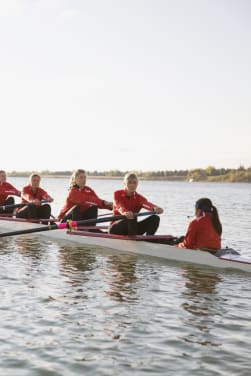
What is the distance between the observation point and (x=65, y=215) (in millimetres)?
16734

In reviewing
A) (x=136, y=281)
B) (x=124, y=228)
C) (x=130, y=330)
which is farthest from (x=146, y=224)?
(x=130, y=330)

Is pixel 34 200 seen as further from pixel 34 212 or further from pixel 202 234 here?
pixel 202 234

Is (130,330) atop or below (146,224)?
below

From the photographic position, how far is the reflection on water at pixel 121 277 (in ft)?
32.4

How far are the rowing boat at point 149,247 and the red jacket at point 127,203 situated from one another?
2.57 ft

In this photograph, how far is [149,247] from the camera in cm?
1382

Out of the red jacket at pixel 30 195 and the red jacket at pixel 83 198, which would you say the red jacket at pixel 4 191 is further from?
the red jacket at pixel 83 198

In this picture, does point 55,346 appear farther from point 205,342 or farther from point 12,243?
point 12,243

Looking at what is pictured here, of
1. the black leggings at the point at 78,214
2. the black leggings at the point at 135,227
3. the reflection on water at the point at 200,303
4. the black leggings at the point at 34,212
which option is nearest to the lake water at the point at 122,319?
the reflection on water at the point at 200,303

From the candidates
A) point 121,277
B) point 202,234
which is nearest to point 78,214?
point 121,277

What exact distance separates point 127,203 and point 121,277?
10.5 ft

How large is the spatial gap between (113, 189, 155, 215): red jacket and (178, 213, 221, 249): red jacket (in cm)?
215

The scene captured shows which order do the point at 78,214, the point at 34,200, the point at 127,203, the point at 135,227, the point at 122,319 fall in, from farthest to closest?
the point at 34,200, the point at 78,214, the point at 127,203, the point at 135,227, the point at 122,319

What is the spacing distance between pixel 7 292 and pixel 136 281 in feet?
9.22
